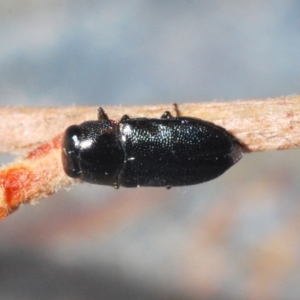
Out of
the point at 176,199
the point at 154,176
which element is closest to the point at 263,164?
the point at 176,199

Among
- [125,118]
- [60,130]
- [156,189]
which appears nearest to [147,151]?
[125,118]

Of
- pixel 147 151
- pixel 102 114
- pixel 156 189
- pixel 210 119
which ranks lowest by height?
pixel 210 119

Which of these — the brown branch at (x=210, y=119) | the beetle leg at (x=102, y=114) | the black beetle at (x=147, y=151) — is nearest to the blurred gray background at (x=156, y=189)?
the black beetle at (x=147, y=151)

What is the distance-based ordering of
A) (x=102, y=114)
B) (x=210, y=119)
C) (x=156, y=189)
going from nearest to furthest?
(x=210, y=119)
(x=102, y=114)
(x=156, y=189)

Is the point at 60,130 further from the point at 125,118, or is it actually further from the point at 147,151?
the point at 147,151

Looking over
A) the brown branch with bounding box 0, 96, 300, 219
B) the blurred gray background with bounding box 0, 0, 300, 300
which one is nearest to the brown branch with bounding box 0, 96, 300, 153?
the brown branch with bounding box 0, 96, 300, 219

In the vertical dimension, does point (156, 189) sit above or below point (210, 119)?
above

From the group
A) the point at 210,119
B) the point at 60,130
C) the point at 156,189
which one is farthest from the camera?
the point at 156,189
